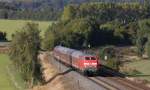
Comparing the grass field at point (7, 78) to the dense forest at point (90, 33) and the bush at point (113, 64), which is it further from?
the dense forest at point (90, 33)

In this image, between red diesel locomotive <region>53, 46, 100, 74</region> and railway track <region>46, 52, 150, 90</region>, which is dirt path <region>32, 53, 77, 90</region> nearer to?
red diesel locomotive <region>53, 46, 100, 74</region>

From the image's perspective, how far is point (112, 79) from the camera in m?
56.7

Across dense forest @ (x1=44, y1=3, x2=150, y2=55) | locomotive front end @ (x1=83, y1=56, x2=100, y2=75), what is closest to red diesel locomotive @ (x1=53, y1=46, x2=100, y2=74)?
locomotive front end @ (x1=83, y1=56, x2=100, y2=75)

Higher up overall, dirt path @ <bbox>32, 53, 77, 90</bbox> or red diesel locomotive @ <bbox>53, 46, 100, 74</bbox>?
red diesel locomotive @ <bbox>53, 46, 100, 74</bbox>

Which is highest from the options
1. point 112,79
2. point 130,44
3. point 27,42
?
point 27,42

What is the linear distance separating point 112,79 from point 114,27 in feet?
279

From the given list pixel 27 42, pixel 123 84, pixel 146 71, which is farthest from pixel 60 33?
pixel 123 84

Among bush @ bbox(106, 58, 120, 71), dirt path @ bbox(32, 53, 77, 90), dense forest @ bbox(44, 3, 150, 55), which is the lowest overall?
dense forest @ bbox(44, 3, 150, 55)

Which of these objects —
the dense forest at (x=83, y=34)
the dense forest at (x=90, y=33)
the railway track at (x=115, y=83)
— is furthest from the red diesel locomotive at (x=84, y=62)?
the dense forest at (x=90, y=33)

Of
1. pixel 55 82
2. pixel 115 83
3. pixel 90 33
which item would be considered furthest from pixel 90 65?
pixel 90 33

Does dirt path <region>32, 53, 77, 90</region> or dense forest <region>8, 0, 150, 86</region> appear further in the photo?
dense forest <region>8, 0, 150, 86</region>

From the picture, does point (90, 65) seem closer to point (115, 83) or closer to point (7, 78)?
point (115, 83)

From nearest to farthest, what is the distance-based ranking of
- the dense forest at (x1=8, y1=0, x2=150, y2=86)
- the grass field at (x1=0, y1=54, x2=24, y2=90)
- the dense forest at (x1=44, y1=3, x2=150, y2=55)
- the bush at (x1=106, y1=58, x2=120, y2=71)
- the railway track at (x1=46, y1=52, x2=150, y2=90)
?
1. the railway track at (x1=46, y1=52, x2=150, y2=90)
2. the grass field at (x1=0, y1=54, x2=24, y2=90)
3. the dense forest at (x1=8, y1=0, x2=150, y2=86)
4. the bush at (x1=106, y1=58, x2=120, y2=71)
5. the dense forest at (x1=44, y1=3, x2=150, y2=55)

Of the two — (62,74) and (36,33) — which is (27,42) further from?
(62,74)
